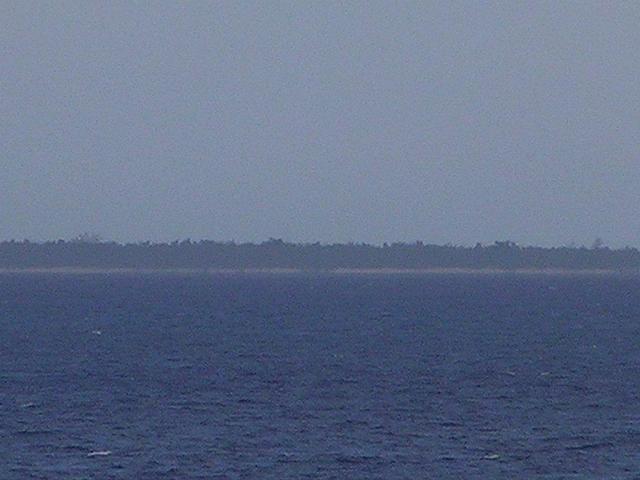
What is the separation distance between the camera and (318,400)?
212 ft

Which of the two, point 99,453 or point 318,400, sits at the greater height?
point 318,400

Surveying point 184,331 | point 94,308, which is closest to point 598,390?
point 184,331

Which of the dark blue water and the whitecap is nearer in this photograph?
the dark blue water

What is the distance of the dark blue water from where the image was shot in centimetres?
4778

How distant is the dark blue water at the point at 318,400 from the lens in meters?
47.8

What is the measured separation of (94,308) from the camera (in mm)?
159250

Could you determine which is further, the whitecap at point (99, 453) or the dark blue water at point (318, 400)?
the whitecap at point (99, 453)

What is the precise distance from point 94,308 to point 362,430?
352 ft

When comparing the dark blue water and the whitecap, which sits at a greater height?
the dark blue water

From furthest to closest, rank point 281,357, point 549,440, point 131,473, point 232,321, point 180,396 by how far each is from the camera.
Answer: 1. point 232,321
2. point 281,357
3. point 180,396
4. point 549,440
5. point 131,473

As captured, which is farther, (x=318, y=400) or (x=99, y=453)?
(x=318, y=400)

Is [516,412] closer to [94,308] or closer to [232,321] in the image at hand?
[232,321]

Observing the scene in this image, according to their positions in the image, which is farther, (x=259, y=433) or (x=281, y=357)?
(x=281, y=357)

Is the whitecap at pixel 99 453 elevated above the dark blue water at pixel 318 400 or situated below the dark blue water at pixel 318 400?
below
